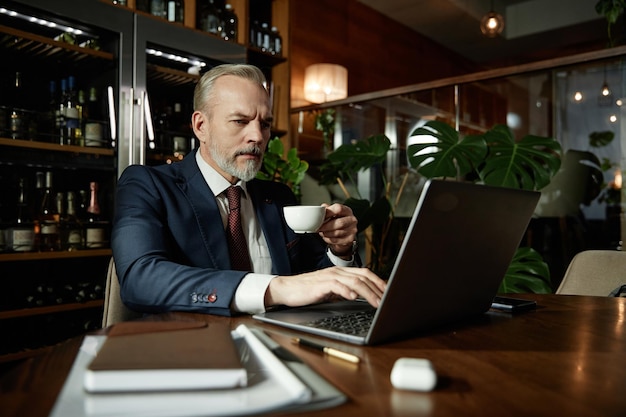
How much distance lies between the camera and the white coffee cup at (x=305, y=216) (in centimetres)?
98

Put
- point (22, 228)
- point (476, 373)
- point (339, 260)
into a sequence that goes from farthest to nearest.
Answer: point (22, 228)
point (339, 260)
point (476, 373)

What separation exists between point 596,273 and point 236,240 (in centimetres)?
109

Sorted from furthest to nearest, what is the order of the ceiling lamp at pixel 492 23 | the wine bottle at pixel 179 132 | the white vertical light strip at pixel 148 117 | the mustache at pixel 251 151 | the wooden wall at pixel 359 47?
the ceiling lamp at pixel 492 23
the wooden wall at pixel 359 47
the wine bottle at pixel 179 132
the white vertical light strip at pixel 148 117
the mustache at pixel 251 151

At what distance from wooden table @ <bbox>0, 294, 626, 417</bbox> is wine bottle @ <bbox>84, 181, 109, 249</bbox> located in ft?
5.72

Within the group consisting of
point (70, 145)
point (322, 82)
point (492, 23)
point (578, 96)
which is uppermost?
point (492, 23)

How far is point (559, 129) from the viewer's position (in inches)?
134

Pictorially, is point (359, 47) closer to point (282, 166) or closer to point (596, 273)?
point (282, 166)

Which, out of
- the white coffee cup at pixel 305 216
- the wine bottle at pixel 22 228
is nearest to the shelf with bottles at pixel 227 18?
the wine bottle at pixel 22 228

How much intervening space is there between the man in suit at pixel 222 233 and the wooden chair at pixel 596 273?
0.75 m

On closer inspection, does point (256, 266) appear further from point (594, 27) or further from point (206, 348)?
point (594, 27)

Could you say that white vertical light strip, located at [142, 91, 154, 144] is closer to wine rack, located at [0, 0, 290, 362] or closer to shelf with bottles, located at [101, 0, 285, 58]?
wine rack, located at [0, 0, 290, 362]

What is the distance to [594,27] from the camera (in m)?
5.95

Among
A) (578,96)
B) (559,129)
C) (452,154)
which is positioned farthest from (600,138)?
(452,154)

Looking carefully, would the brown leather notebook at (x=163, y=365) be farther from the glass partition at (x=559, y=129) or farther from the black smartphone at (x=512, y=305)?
the glass partition at (x=559, y=129)
